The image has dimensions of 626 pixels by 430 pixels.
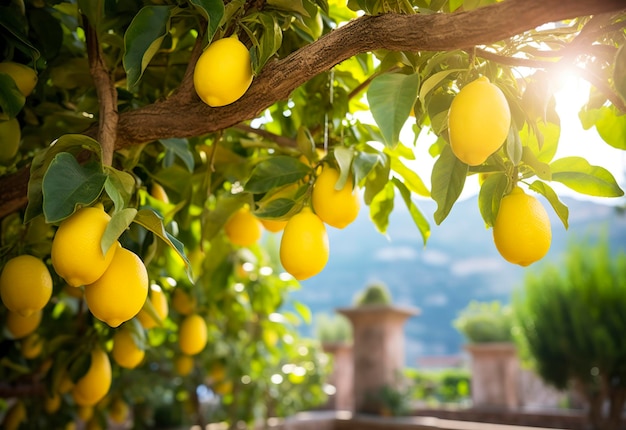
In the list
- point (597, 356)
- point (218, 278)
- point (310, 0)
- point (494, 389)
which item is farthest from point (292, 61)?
point (494, 389)

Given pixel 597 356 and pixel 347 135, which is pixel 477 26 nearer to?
pixel 347 135

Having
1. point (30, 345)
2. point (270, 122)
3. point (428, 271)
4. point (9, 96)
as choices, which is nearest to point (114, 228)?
point (9, 96)

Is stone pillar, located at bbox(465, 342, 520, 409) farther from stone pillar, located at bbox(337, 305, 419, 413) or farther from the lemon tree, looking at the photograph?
the lemon tree

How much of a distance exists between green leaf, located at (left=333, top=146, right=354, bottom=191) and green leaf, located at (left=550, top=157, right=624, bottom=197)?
25 cm

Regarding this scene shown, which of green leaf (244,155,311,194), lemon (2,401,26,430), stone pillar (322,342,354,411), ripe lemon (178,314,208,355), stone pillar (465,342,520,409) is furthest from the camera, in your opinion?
stone pillar (322,342,354,411)

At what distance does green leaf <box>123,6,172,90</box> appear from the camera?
619 mm

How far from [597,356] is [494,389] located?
1277 mm

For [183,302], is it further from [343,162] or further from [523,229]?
[523,229]

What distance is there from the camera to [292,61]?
608 millimetres

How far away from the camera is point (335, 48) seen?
58cm

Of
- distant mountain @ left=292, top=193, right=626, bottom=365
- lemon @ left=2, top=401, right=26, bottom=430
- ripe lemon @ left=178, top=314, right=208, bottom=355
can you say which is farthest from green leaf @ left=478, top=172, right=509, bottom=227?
distant mountain @ left=292, top=193, right=626, bottom=365

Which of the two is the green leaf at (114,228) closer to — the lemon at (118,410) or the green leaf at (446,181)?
the green leaf at (446,181)

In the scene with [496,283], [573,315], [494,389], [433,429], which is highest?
[496,283]

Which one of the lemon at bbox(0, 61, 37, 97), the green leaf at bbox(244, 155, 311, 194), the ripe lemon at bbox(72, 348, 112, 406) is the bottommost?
the ripe lemon at bbox(72, 348, 112, 406)
